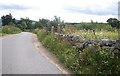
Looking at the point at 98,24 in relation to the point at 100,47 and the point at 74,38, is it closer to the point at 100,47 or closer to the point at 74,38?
the point at 74,38

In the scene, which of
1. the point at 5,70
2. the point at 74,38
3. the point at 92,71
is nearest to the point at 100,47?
the point at 92,71

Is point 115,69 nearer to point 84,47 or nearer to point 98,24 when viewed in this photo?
point 84,47

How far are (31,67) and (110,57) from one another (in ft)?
11.8

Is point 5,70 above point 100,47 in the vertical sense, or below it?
below

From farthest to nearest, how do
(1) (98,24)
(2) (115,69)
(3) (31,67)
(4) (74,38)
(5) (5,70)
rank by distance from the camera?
(1) (98,24)
(4) (74,38)
(3) (31,67)
(5) (5,70)
(2) (115,69)

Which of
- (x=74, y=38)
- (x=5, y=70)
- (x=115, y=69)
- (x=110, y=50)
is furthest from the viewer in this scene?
(x=74, y=38)

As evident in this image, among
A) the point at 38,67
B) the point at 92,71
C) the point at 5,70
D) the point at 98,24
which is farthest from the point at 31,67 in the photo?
the point at 98,24

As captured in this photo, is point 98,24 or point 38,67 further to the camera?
point 98,24

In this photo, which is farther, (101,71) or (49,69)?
(49,69)

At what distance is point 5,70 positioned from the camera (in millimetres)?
11539

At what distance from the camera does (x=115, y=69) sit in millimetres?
9773

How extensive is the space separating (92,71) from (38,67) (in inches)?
123

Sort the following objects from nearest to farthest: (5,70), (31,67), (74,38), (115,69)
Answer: (115,69), (5,70), (31,67), (74,38)

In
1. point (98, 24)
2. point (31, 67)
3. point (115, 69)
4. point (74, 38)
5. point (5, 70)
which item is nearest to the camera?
point (115, 69)
